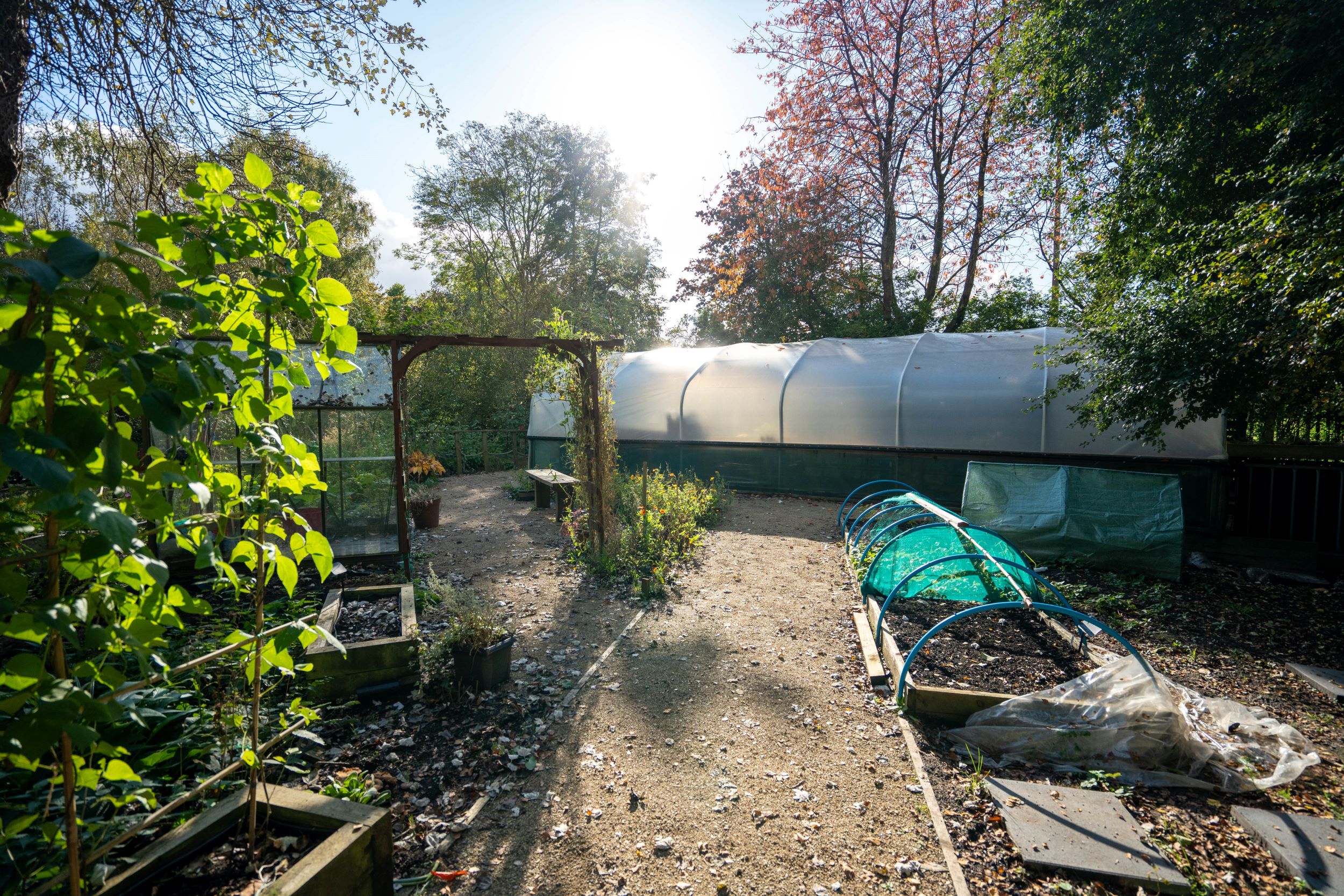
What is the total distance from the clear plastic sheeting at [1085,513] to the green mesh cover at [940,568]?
2024mm

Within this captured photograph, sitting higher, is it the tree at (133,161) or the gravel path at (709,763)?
the tree at (133,161)

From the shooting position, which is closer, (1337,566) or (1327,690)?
(1327,690)

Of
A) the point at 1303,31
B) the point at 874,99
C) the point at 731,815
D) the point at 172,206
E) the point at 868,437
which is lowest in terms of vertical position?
the point at 731,815

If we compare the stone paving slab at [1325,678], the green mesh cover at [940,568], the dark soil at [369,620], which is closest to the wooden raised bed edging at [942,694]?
the green mesh cover at [940,568]

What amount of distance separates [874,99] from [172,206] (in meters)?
14.0

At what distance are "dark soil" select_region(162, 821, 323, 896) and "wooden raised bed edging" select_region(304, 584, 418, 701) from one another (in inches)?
74.4

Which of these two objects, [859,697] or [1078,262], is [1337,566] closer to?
[1078,262]

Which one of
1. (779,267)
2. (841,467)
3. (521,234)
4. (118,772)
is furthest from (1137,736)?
(521,234)

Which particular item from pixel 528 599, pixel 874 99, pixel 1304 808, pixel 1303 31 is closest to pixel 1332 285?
pixel 1303 31

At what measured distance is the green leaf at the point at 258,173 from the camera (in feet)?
5.45

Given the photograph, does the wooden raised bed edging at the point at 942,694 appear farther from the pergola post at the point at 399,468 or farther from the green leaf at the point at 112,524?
the pergola post at the point at 399,468

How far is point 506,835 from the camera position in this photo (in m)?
3.05

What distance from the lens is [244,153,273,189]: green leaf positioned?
1662mm

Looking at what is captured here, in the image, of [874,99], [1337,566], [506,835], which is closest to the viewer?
[506,835]
